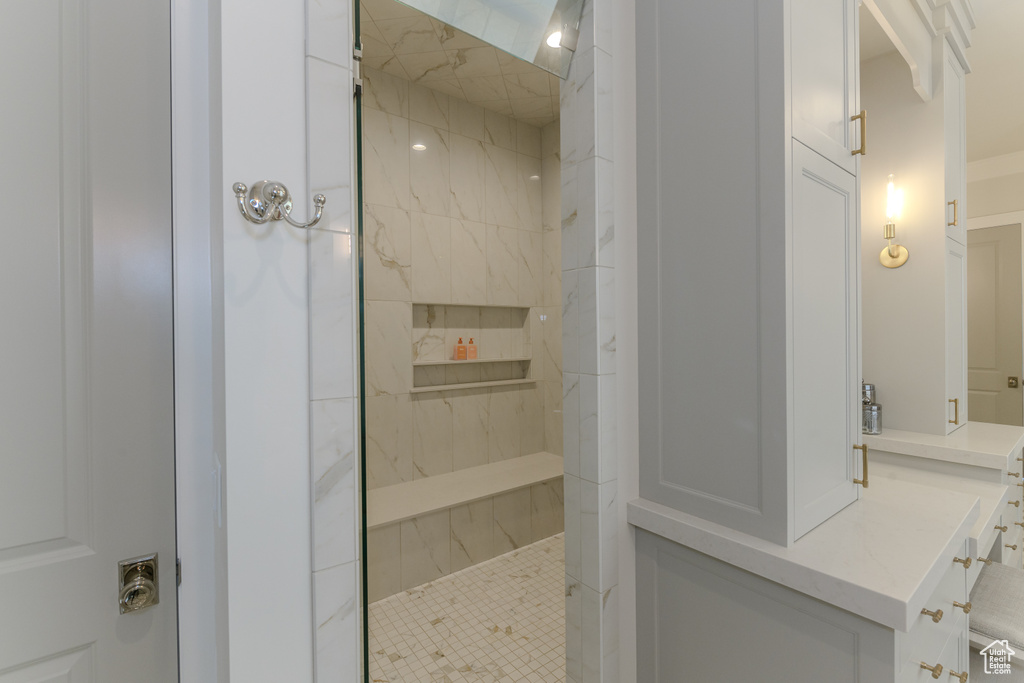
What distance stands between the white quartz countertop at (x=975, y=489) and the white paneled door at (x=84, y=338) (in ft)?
6.55

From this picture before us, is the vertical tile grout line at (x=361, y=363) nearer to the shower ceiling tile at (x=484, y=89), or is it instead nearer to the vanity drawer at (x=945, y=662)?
the vanity drawer at (x=945, y=662)

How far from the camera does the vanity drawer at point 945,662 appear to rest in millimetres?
968

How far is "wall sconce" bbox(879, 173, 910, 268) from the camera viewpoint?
2.16 meters

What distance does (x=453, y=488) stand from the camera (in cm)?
284

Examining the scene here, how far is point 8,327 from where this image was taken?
0.69 meters

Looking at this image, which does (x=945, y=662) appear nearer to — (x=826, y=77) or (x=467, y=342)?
(x=826, y=77)

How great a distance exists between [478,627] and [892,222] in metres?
2.71

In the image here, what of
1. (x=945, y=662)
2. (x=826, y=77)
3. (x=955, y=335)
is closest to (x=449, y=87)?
(x=826, y=77)

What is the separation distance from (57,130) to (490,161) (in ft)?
9.25

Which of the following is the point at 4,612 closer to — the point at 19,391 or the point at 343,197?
the point at 19,391

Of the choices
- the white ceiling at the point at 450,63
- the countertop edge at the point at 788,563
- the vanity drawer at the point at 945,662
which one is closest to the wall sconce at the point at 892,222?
the countertop edge at the point at 788,563

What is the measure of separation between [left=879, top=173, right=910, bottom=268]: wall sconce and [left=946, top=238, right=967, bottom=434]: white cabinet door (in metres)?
0.18

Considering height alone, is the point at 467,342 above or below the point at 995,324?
below

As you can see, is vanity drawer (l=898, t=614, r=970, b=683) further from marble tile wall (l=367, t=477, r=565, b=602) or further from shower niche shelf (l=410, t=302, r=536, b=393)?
shower niche shelf (l=410, t=302, r=536, b=393)
